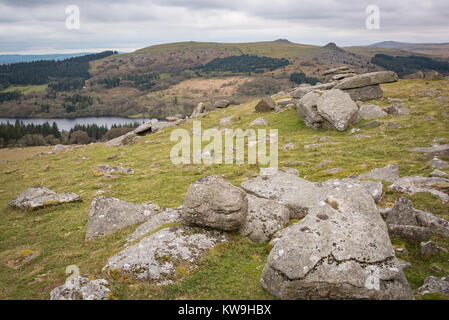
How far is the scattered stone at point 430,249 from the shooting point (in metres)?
10.7

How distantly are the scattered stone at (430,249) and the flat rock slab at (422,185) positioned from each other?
202 inches

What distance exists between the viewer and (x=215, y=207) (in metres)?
12.7

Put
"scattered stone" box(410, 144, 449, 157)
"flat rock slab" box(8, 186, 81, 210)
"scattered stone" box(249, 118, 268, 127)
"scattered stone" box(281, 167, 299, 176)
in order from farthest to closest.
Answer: "scattered stone" box(249, 118, 268, 127) < "scattered stone" box(281, 167, 299, 176) < "flat rock slab" box(8, 186, 81, 210) < "scattered stone" box(410, 144, 449, 157)

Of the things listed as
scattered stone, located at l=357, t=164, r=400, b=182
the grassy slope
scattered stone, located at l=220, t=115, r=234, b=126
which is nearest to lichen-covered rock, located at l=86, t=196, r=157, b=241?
the grassy slope

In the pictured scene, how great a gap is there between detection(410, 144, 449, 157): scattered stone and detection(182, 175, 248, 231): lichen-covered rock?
58.6 ft

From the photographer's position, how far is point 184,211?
13094mm

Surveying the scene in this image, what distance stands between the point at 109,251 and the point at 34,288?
3.24 m

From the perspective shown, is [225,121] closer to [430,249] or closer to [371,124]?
[371,124]

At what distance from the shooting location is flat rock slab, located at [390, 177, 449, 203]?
50.1 feet

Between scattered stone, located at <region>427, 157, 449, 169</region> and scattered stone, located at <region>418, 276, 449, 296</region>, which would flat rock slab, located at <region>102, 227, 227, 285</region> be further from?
scattered stone, located at <region>427, 157, 449, 169</region>

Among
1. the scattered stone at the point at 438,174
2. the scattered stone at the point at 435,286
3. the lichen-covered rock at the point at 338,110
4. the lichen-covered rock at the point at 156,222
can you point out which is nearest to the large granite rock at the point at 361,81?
the lichen-covered rock at the point at 338,110

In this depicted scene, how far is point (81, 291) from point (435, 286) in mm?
11254

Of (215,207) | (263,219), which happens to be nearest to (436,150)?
(263,219)
